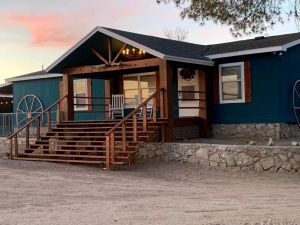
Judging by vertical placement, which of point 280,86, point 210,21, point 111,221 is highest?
point 210,21

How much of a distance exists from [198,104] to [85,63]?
421 cm

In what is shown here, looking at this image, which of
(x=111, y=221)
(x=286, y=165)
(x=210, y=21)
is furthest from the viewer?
(x=210, y=21)

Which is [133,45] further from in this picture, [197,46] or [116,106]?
[116,106]

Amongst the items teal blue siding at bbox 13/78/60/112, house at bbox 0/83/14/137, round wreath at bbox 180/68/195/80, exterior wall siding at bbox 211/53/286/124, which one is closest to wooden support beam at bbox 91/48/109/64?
round wreath at bbox 180/68/195/80

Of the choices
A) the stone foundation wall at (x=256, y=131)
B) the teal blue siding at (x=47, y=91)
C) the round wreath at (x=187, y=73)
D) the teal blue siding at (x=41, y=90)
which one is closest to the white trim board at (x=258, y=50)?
the round wreath at (x=187, y=73)

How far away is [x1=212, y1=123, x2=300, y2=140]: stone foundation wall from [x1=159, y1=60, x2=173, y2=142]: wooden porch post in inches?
110

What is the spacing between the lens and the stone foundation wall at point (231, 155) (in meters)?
12.3

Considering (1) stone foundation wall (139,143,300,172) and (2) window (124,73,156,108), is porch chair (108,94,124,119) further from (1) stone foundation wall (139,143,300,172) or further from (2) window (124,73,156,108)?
(1) stone foundation wall (139,143,300,172)

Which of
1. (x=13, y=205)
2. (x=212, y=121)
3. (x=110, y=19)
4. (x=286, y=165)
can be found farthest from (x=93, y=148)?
(x=110, y=19)

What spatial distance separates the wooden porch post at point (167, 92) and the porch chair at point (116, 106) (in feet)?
13.1

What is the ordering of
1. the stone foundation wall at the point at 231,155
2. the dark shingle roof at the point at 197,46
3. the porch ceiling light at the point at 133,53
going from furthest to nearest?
the porch ceiling light at the point at 133,53 → the dark shingle roof at the point at 197,46 → the stone foundation wall at the point at 231,155

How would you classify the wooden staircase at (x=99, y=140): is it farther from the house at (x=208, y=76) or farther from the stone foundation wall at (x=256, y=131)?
the stone foundation wall at (x=256, y=131)

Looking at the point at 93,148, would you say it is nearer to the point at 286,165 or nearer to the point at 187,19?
the point at 187,19

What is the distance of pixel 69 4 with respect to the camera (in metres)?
19.0
